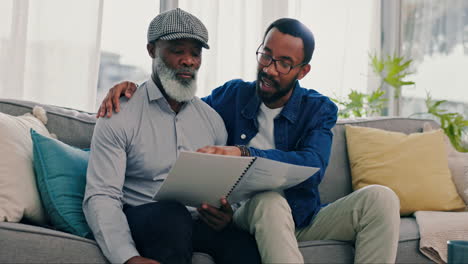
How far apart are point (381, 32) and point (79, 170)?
303 cm

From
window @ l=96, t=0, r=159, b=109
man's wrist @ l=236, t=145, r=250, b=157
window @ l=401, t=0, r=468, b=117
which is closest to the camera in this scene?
man's wrist @ l=236, t=145, r=250, b=157

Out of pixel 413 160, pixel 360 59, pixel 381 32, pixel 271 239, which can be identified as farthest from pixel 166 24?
pixel 381 32

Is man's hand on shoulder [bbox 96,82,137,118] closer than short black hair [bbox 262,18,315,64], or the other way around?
man's hand on shoulder [bbox 96,82,137,118]

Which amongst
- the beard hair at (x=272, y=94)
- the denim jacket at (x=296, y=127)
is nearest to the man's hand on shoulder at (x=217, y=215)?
the denim jacket at (x=296, y=127)

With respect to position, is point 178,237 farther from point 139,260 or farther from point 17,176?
point 17,176

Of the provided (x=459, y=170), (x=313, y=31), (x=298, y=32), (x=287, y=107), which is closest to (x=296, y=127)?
(x=287, y=107)

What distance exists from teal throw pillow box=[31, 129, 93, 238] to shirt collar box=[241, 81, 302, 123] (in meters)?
0.63

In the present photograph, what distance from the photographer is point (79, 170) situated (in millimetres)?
1847

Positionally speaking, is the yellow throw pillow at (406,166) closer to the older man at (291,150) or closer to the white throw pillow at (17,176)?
the older man at (291,150)

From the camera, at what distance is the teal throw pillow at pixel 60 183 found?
1726mm

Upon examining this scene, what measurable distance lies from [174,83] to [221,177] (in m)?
0.43

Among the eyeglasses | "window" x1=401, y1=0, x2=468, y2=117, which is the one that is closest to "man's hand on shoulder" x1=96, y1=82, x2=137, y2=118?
the eyeglasses

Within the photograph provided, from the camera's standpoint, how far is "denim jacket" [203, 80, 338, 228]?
Answer: 196 cm

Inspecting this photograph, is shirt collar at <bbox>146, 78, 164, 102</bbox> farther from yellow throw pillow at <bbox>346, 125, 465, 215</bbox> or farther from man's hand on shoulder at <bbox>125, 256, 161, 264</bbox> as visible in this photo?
yellow throw pillow at <bbox>346, 125, 465, 215</bbox>
